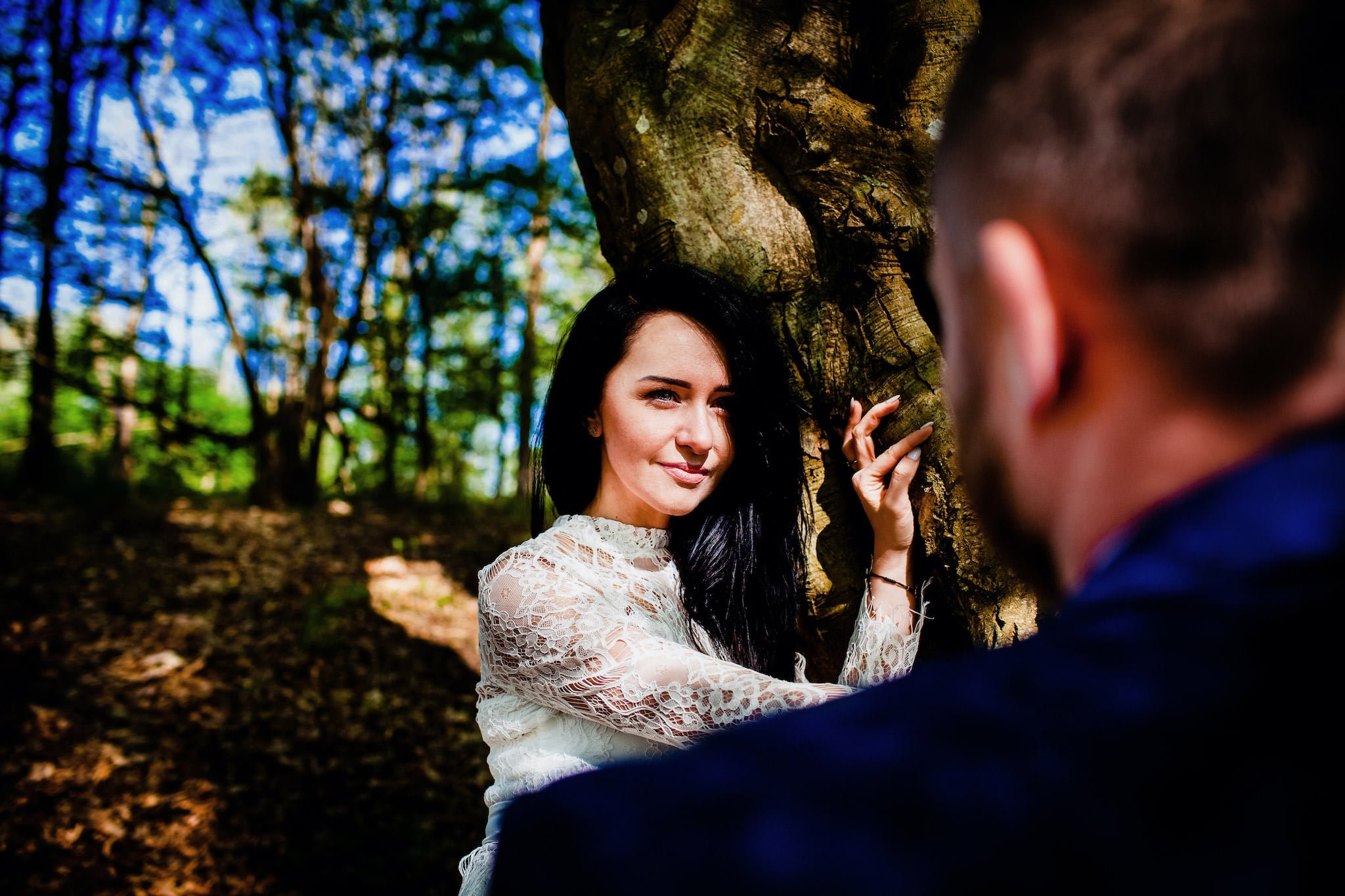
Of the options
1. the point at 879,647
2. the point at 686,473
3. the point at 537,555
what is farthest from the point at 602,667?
the point at 879,647

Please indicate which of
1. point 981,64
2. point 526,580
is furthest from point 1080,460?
point 526,580

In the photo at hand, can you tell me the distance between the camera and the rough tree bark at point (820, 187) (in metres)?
1.83

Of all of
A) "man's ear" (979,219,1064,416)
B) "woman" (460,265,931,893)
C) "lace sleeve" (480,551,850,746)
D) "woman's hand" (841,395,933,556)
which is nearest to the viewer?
"man's ear" (979,219,1064,416)

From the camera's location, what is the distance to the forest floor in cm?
445

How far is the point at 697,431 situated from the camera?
201 centimetres

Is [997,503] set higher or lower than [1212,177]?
lower

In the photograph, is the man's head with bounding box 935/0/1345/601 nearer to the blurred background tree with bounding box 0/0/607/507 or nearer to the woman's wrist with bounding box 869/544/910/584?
the woman's wrist with bounding box 869/544/910/584

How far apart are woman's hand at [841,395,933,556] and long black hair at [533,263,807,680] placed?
0.20 metres

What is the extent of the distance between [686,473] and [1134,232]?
1.55 meters

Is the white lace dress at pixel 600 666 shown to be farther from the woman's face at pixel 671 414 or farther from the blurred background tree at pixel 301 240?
the blurred background tree at pixel 301 240

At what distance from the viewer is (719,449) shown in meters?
2.06

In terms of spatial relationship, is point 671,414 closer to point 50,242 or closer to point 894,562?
point 894,562

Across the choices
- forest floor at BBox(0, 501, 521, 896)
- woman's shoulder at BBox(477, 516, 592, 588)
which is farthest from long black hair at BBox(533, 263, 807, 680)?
forest floor at BBox(0, 501, 521, 896)

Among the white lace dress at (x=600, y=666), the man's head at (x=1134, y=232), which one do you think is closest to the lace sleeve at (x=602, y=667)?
the white lace dress at (x=600, y=666)
